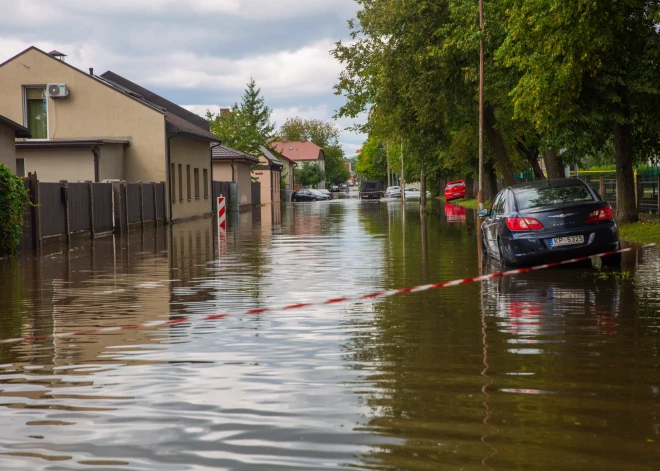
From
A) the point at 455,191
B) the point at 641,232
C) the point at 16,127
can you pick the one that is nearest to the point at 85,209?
the point at 16,127

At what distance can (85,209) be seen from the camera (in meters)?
28.3

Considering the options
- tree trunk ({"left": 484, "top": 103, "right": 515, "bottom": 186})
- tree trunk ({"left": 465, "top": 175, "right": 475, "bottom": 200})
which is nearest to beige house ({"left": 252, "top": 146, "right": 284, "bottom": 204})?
tree trunk ({"left": 465, "top": 175, "right": 475, "bottom": 200})

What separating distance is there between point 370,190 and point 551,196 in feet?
261

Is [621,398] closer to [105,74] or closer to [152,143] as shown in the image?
[152,143]

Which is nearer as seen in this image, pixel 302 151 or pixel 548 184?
pixel 548 184

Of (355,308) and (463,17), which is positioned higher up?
(463,17)

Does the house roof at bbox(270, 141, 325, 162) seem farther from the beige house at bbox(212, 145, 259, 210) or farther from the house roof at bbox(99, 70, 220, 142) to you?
the house roof at bbox(99, 70, 220, 142)

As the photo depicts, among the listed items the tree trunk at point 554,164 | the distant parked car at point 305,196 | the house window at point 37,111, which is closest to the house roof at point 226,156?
the distant parked car at point 305,196

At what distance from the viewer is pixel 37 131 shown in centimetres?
3891

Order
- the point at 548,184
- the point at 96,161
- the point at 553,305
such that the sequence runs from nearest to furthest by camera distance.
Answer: the point at 553,305, the point at 548,184, the point at 96,161

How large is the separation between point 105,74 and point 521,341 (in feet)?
149

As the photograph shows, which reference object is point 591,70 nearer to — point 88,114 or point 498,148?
point 498,148

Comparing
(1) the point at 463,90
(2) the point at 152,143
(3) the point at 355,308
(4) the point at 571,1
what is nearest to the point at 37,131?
(2) the point at 152,143

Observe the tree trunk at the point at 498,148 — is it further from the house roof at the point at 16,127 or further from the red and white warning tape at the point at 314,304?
the red and white warning tape at the point at 314,304
